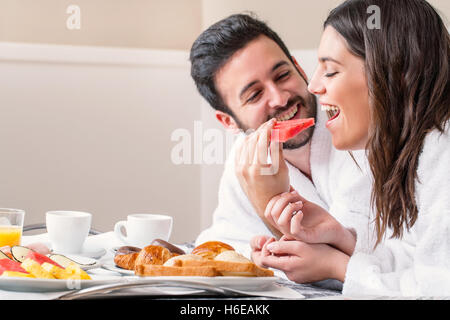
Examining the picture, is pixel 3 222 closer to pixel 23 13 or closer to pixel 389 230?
pixel 23 13

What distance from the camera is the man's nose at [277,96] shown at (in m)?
0.77

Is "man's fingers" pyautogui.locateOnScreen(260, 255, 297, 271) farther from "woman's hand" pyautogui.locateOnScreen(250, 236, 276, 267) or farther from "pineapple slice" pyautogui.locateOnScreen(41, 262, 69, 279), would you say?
"pineapple slice" pyautogui.locateOnScreen(41, 262, 69, 279)

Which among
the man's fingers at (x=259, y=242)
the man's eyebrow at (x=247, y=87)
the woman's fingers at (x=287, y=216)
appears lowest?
the man's fingers at (x=259, y=242)

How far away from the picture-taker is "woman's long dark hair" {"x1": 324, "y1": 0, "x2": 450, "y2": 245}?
0.59 metres

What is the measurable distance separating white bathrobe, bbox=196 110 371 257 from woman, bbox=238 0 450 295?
0.03m

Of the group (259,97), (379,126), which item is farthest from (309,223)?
(259,97)

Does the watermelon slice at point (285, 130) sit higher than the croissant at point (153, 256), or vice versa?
the watermelon slice at point (285, 130)

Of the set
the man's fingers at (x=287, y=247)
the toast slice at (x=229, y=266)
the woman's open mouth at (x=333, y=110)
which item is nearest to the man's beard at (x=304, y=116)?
the woman's open mouth at (x=333, y=110)

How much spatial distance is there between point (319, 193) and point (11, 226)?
0.41 meters

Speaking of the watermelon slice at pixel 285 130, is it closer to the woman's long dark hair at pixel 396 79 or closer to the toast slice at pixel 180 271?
the woman's long dark hair at pixel 396 79

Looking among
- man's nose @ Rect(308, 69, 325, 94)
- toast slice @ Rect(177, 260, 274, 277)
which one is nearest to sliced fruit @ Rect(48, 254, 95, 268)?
toast slice @ Rect(177, 260, 274, 277)

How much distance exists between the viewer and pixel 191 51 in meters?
0.73

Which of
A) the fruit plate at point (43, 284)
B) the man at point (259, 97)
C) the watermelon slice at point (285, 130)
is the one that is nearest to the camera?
the fruit plate at point (43, 284)

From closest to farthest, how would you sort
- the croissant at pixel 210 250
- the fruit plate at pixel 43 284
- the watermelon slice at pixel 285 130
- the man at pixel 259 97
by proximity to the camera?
the fruit plate at pixel 43 284 → the croissant at pixel 210 250 → the watermelon slice at pixel 285 130 → the man at pixel 259 97
